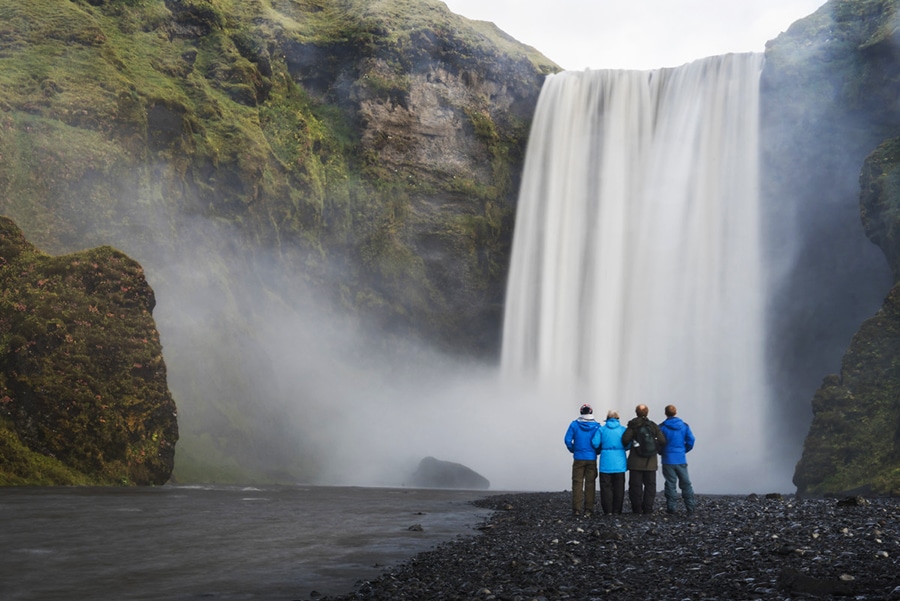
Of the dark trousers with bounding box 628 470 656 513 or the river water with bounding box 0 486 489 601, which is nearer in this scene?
the river water with bounding box 0 486 489 601

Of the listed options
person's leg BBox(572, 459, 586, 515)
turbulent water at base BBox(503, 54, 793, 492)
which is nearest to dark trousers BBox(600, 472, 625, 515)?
person's leg BBox(572, 459, 586, 515)

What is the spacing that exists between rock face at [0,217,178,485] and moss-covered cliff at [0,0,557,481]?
17.5ft

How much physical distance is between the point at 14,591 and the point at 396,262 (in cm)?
4710

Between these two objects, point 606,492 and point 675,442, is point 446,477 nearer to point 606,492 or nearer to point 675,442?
point 606,492

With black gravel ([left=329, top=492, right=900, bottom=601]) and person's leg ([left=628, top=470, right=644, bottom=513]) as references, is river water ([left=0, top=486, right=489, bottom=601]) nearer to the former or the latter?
black gravel ([left=329, top=492, right=900, bottom=601])

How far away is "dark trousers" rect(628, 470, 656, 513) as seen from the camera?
17406 mm

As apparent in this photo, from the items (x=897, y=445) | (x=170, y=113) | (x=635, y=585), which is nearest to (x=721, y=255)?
(x=897, y=445)

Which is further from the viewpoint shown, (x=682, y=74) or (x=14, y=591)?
(x=682, y=74)

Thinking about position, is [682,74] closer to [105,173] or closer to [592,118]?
[592,118]

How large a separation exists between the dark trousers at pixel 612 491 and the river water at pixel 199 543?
299 cm

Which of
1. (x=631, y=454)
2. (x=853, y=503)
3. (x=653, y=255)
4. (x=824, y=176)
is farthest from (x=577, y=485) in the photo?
(x=824, y=176)

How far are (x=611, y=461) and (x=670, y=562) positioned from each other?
284 inches

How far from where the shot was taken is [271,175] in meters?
50.1

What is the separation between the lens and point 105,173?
131ft
